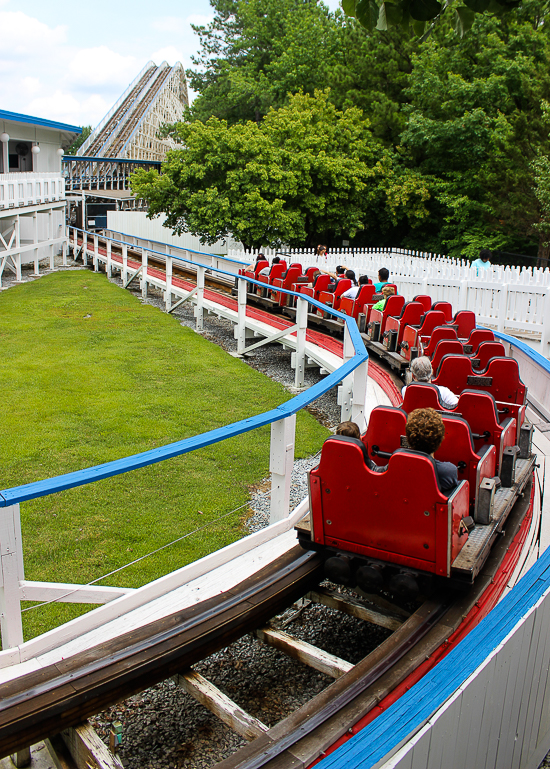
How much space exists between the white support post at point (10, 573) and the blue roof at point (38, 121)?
90.2ft

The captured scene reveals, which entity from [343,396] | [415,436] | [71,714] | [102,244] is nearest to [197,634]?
[71,714]

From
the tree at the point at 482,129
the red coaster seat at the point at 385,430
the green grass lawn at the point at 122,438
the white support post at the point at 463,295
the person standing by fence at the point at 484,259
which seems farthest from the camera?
the tree at the point at 482,129

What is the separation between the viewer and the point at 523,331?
567 inches

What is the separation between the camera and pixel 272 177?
2425cm

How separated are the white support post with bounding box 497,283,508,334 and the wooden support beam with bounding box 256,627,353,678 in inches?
488

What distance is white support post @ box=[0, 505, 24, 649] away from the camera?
9.18ft

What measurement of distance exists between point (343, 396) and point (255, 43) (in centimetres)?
4013

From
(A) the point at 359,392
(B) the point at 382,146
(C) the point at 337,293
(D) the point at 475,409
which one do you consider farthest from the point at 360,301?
(B) the point at 382,146

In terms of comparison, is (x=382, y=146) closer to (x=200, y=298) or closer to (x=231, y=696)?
(x=200, y=298)

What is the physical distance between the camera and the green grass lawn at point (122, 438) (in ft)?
→ 17.6

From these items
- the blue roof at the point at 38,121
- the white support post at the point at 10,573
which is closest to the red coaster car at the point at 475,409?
Result: the white support post at the point at 10,573

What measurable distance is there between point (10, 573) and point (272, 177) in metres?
23.0

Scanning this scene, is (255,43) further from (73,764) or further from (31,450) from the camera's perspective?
(73,764)

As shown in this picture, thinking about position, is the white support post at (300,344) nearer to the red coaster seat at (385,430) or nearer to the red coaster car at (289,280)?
the red coaster car at (289,280)
